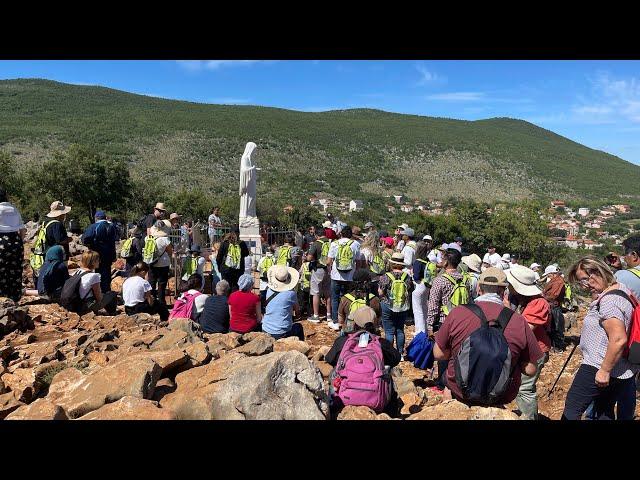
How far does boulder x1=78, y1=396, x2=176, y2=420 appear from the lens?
2.76m

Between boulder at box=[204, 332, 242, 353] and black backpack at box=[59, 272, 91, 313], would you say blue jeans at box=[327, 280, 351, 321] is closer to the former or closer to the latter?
boulder at box=[204, 332, 242, 353]

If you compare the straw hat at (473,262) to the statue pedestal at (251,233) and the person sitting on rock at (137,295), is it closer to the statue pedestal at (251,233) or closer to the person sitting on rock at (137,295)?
the person sitting on rock at (137,295)

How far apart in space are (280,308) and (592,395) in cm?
338

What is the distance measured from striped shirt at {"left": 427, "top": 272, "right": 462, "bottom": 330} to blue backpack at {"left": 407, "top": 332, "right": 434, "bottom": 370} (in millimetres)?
794

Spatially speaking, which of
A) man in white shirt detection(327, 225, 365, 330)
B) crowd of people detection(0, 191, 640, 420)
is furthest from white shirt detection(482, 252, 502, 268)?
man in white shirt detection(327, 225, 365, 330)

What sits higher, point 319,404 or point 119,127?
point 119,127

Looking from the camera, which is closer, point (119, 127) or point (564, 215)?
point (564, 215)

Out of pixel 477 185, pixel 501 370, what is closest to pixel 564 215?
pixel 477 185

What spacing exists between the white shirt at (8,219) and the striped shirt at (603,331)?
6.13 metres

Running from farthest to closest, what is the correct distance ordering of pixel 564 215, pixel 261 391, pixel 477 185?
pixel 477 185 < pixel 564 215 < pixel 261 391

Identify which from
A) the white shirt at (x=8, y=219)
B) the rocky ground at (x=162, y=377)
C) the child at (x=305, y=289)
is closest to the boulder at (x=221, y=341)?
the rocky ground at (x=162, y=377)
